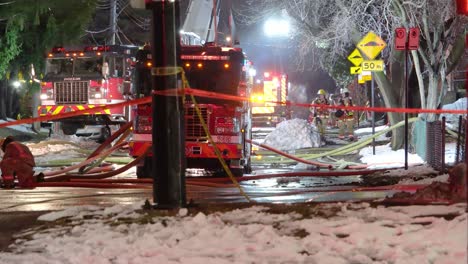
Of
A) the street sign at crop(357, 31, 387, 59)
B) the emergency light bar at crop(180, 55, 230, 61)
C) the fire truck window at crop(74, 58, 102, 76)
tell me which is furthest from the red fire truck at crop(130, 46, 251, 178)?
the fire truck window at crop(74, 58, 102, 76)

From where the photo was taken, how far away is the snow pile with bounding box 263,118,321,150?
21.2m

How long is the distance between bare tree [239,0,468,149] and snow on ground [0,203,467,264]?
9.02 metres

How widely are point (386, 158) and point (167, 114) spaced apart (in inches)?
388

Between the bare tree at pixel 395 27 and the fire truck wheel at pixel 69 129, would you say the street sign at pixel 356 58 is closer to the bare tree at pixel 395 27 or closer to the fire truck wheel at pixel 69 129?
the bare tree at pixel 395 27

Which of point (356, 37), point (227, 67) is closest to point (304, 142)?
point (356, 37)

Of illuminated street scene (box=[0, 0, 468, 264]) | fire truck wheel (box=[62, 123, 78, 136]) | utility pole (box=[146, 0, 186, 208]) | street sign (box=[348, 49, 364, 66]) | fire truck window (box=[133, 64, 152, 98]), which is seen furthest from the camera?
fire truck wheel (box=[62, 123, 78, 136])

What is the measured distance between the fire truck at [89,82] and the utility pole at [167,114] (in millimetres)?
15797

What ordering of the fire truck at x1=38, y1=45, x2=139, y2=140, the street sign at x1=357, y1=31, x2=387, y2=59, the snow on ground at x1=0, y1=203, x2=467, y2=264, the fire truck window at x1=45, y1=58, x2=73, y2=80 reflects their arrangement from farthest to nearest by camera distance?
the fire truck window at x1=45, y1=58, x2=73, y2=80, the fire truck at x1=38, y1=45, x2=139, y2=140, the street sign at x1=357, y1=31, x2=387, y2=59, the snow on ground at x1=0, y1=203, x2=467, y2=264

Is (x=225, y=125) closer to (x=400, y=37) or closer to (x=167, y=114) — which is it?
(x=400, y=37)

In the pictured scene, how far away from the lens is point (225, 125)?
475 inches

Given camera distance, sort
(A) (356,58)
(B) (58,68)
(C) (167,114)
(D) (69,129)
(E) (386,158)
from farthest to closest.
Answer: (D) (69,129) < (B) (58,68) < (A) (356,58) < (E) (386,158) < (C) (167,114)

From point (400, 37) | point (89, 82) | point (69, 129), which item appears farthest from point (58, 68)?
point (400, 37)

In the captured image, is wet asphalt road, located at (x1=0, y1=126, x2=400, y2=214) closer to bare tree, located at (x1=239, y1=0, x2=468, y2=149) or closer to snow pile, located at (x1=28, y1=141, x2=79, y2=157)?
bare tree, located at (x1=239, y1=0, x2=468, y2=149)

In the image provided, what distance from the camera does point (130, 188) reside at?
9.77 m
